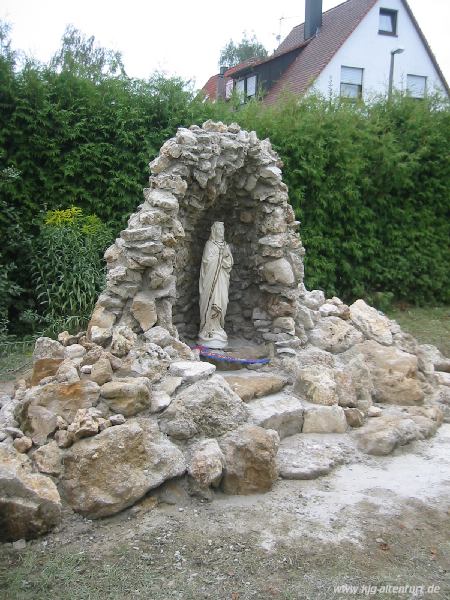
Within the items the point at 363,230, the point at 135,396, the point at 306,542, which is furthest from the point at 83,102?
the point at 306,542

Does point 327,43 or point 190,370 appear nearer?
point 190,370

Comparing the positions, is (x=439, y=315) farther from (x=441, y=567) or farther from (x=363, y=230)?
(x=441, y=567)

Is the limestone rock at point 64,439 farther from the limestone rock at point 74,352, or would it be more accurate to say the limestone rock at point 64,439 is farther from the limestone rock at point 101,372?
the limestone rock at point 74,352

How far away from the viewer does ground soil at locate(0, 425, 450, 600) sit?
10.6 ft

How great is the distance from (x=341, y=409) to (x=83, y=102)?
653 centimetres

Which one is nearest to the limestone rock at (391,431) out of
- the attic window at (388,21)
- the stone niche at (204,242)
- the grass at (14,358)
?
the stone niche at (204,242)

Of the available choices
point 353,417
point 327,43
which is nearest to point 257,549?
point 353,417

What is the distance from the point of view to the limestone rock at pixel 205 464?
13.4ft

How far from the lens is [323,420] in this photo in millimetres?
5273

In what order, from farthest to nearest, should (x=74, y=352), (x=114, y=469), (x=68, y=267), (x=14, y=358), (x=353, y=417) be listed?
(x=68, y=267) → (x=14, y=358) → (x=353, y=417) → (x=74, y=352) → (x=114, y=469)

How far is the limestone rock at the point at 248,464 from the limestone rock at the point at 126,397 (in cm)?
69

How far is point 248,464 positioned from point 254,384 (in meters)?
1.27

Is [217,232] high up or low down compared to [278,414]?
up

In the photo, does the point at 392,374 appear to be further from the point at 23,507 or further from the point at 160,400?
the point at 23,507
